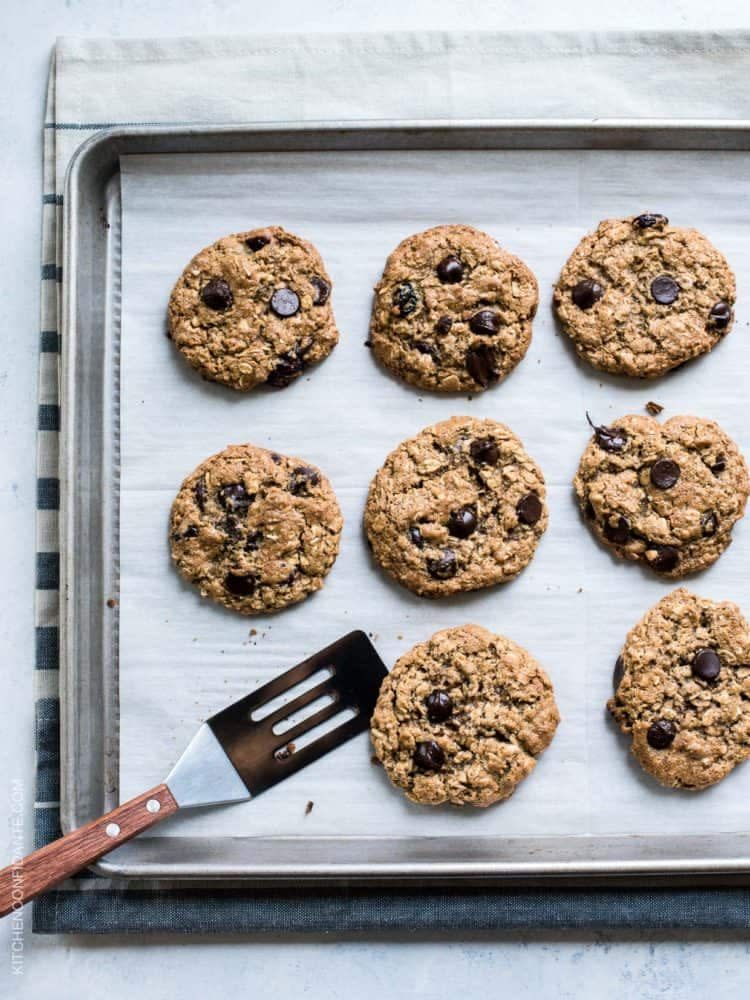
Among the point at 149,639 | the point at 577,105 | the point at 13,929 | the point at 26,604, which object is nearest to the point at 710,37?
the point at 577,105

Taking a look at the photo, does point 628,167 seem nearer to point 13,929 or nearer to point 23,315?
point 23,315

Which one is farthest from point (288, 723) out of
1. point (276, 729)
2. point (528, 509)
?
point (528, 509)

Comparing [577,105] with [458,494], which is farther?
[577,105]

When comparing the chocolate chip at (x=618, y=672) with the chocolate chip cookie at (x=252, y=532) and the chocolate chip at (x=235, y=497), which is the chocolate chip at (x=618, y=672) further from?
the chocolate chip at (x=235, y=497)

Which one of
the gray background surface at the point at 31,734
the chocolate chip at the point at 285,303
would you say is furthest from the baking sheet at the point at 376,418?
the gray background surface at the point at 31,734

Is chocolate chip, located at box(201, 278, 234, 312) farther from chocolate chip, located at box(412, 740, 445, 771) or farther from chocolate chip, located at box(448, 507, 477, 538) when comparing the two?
chocolate chip, located at box(412, 740, 445, 771)

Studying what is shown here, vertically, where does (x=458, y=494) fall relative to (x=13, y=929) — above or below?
above

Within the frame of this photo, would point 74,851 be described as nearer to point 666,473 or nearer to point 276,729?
point 276,729
